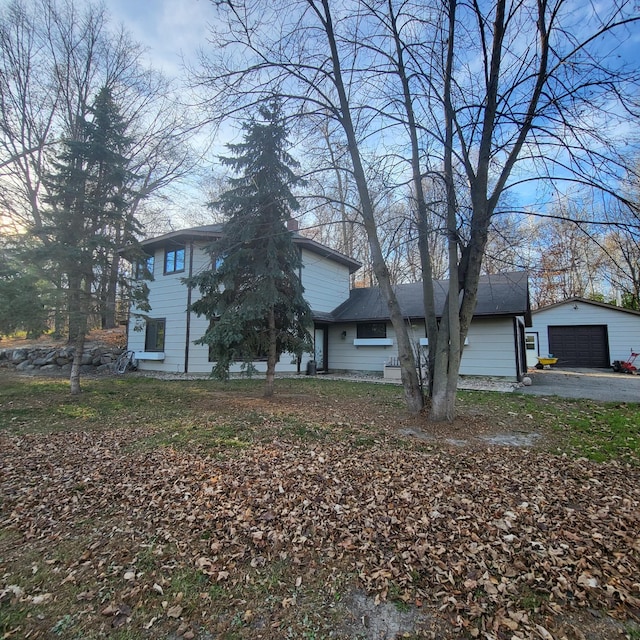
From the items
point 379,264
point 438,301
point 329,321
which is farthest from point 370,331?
point 379,264

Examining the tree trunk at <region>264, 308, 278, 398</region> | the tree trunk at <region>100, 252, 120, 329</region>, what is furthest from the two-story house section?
the tree trunk at <region>264, 308, 278, 398</region>

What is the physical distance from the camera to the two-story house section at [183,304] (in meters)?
12.5

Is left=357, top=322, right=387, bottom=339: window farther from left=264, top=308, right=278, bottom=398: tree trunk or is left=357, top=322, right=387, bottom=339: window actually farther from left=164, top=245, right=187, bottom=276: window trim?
left=164, top=245, right=187, bottom=276: window trim

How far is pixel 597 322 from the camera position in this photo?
54.1 ft

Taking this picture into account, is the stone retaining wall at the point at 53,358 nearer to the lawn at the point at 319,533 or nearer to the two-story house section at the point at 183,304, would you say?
the two-story house section at the point at 183,304

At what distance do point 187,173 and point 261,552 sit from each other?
19609mm

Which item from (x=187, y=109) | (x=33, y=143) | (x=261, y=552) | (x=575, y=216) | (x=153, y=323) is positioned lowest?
(x=261, y=552)

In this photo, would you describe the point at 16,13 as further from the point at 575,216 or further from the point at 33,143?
the point at 575,216

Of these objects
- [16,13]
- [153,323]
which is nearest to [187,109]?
[153,323]

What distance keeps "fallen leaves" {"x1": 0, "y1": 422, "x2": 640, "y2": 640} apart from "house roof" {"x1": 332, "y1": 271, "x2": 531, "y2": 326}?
6.52 meters

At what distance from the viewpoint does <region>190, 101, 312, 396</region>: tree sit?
760 cm

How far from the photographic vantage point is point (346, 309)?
15086 millimetres

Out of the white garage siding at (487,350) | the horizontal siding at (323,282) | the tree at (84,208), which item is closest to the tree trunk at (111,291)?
the tree at (84,208)

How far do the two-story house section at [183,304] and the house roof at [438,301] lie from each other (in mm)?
1445
